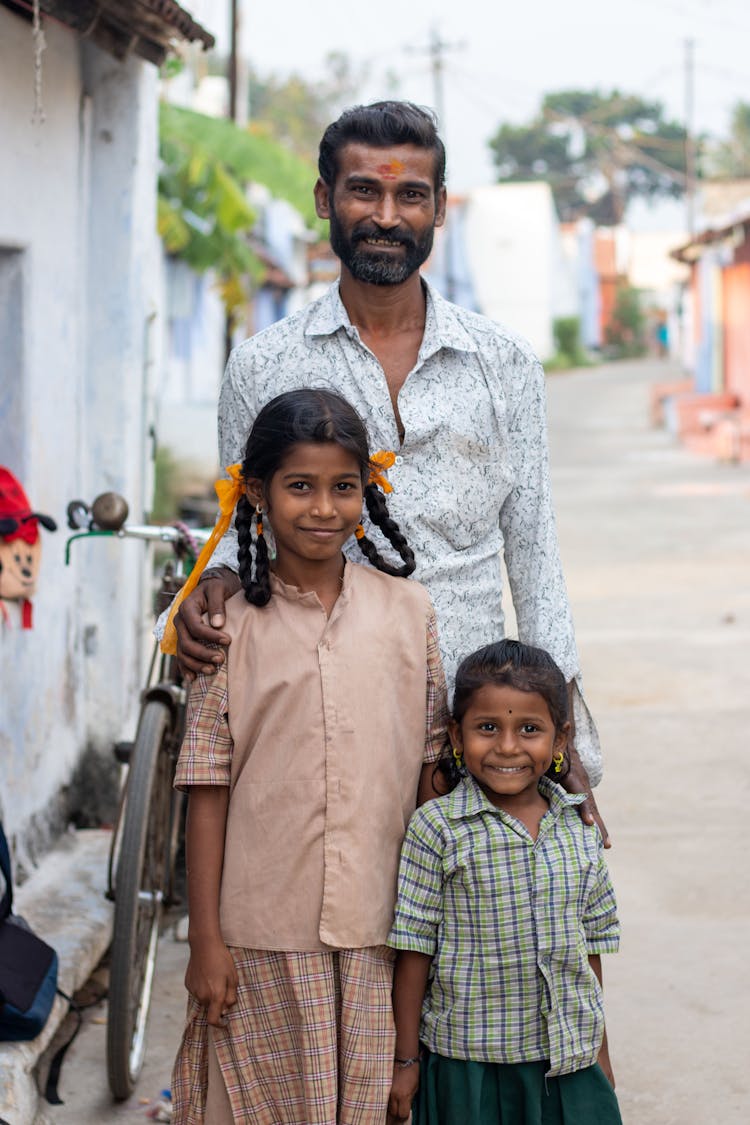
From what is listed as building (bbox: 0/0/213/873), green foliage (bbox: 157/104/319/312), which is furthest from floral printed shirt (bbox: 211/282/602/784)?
green foliage (bbox: 157/104/319/312)

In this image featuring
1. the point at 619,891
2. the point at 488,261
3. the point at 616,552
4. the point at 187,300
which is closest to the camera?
the point at 619,891

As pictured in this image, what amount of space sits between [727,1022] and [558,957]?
185 cm

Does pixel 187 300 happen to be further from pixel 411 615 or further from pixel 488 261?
pixel 488 261

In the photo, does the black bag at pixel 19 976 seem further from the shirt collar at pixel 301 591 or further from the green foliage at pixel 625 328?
the green foliage at pixel 625 328

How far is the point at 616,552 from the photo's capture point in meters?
13.3

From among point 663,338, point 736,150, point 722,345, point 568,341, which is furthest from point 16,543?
point 663,338

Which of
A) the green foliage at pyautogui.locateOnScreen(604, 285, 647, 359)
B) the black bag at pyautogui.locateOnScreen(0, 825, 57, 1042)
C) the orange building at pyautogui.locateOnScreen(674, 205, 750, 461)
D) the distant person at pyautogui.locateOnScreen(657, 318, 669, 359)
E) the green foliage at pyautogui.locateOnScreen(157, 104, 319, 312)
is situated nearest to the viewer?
the black bag at pyautogui.locateOnScreen(0, 825, 57, 1042)

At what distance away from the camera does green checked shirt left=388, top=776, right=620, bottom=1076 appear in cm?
244

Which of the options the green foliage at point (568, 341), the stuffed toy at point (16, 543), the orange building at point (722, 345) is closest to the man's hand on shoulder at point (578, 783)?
the stuffed toy at point (16, 543)

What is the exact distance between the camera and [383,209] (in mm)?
2559

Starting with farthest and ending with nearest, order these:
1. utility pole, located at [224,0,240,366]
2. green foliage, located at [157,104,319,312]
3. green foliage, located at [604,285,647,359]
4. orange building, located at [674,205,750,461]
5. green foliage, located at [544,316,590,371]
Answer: green foliage, located at [604,285,647,359] < green foliage, located at [544,316,590,371] < orange building, located at [674,205,750,461] < utility pole, located at [224,0,240,366] < green foliage, located at [157,104,319,312]

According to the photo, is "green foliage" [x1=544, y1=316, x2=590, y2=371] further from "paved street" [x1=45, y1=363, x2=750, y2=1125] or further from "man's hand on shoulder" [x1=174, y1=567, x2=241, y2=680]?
"man's hand on shoulder" [x1=174, y1=567, x2=241, y2=680]

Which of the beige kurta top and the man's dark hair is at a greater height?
the man's dark hair

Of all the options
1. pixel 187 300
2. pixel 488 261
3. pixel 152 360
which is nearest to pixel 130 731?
pixel 152 360
